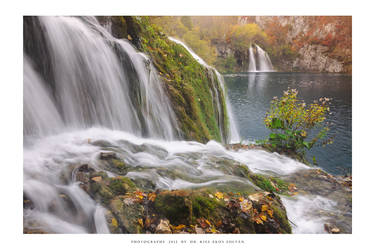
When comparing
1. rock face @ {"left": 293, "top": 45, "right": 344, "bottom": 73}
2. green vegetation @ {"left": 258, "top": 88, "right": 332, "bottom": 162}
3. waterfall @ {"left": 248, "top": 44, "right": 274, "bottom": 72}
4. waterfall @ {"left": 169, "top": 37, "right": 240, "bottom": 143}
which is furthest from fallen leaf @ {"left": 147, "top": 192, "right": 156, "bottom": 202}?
rock face @ {"left": 293, "top": 45, "right": 344, "bottom": 73}

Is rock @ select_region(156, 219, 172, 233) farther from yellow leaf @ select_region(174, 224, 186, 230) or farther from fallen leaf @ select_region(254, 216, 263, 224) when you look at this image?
fallen leaf @ select_region(254, 216, 263, 224)

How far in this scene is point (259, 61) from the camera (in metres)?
3.23

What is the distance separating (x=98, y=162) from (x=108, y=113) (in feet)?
2.23

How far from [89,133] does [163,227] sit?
4.57 feet

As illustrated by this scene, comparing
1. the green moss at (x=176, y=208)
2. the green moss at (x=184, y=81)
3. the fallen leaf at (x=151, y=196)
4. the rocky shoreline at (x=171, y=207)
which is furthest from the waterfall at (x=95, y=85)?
the green moss at (x=176, y=208)

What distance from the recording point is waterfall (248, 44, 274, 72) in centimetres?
314

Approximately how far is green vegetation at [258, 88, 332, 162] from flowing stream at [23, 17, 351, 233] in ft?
2.44

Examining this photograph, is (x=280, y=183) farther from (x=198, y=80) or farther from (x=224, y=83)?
(x=198, y=80)

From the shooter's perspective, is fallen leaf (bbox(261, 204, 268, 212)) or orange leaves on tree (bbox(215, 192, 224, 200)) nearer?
fallen leaf (bbox(261, 204, 268, 212))

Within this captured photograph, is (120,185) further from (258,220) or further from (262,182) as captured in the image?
(262,182)

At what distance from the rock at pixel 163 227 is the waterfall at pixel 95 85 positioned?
4.11ft

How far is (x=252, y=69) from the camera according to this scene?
3.16 metres
